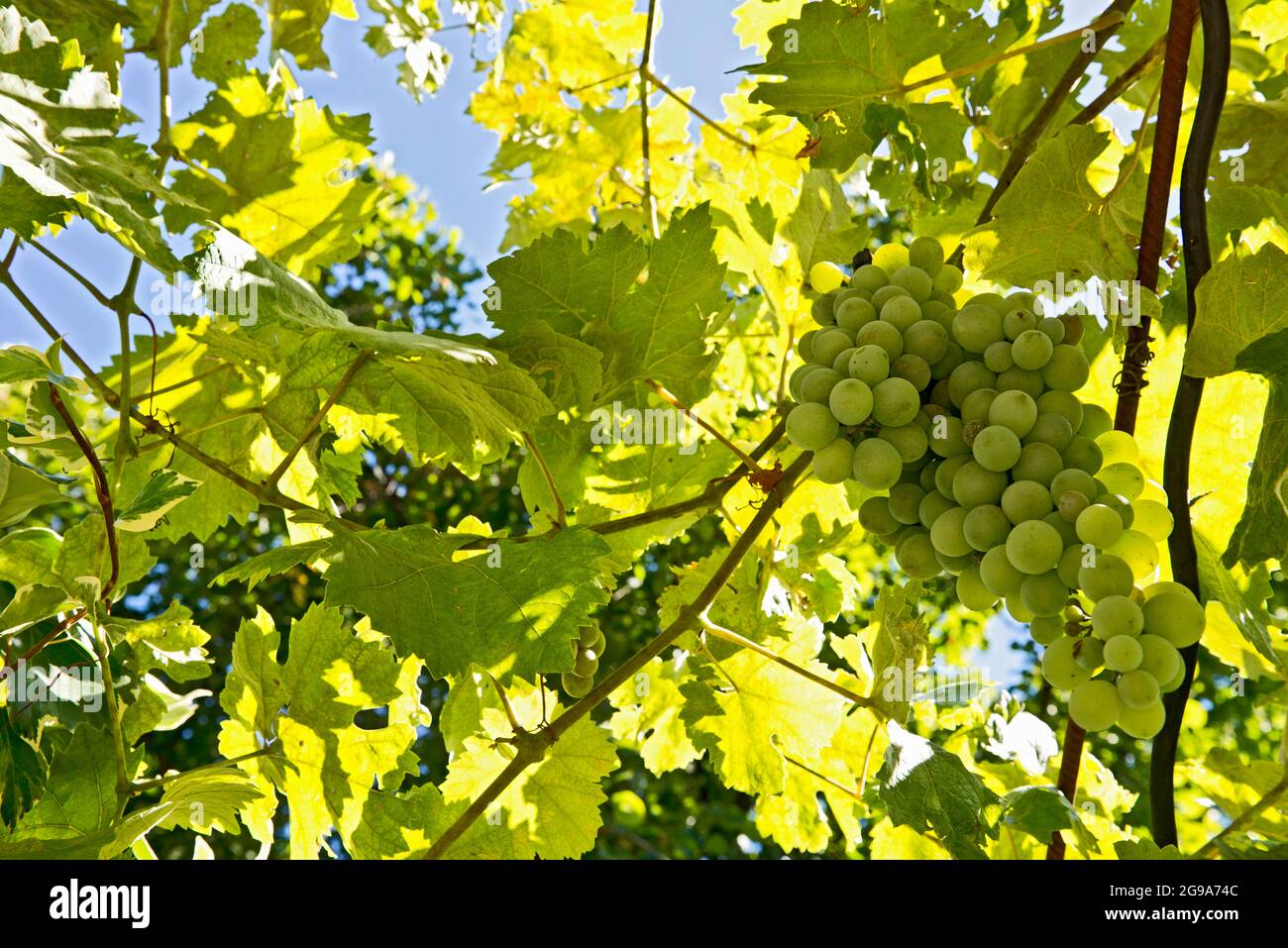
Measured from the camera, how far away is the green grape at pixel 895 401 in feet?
2.38

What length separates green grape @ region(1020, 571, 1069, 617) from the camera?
670 mm

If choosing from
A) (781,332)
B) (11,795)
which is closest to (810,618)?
(781,332)

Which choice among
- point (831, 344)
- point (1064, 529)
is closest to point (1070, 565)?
point (1064, 529)

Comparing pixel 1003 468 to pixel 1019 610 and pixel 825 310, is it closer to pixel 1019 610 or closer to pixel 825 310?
pixel 1019 610

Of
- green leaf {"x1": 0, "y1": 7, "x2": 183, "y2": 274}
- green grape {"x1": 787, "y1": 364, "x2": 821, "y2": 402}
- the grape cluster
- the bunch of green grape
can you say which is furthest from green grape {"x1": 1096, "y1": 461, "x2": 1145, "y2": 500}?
green leaf {"x1": 0, "y1": 7, "x2": 183, "y2": 274}

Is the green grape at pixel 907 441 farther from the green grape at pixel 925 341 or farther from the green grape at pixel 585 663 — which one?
the green grape at pixel 585 663

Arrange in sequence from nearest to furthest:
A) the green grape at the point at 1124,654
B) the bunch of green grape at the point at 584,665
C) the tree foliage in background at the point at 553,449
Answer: the green grape at the point at 1124,654 → the tree foliage in background at the point at 553,449 → the bunch of green grape at the point at 584,665

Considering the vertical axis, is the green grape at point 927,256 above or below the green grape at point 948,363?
above

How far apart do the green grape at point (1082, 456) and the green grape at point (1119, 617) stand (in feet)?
0.38

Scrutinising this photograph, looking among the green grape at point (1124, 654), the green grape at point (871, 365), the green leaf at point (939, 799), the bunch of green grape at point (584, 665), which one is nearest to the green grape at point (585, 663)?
the bunch of green grape at point (584, 665)

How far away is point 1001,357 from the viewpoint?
732 millimetres

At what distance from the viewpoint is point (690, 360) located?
1.02m

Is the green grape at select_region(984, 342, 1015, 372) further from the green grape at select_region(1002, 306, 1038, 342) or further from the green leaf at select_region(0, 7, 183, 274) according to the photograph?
the green leaf at select_region(0, 7, 183, 274)
